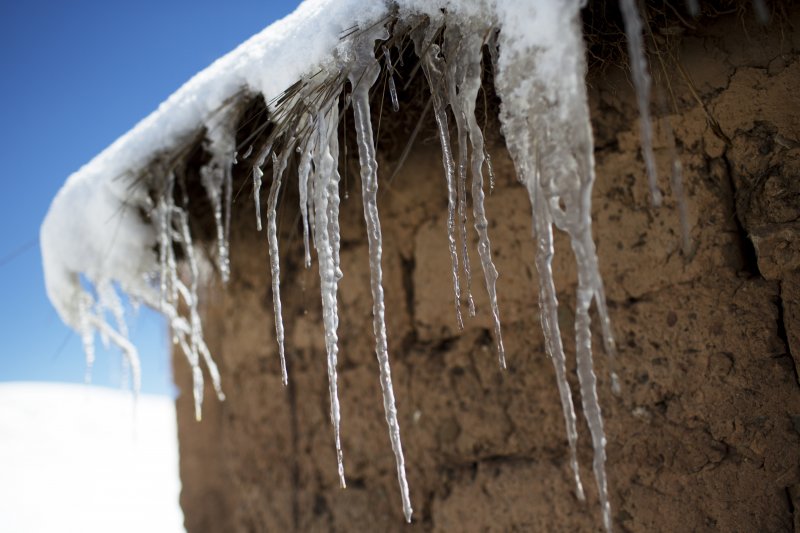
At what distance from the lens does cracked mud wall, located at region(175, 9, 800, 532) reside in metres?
1.25

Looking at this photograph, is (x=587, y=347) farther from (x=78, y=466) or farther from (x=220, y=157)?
(x=78, y=466)

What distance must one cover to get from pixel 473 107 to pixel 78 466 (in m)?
8.07

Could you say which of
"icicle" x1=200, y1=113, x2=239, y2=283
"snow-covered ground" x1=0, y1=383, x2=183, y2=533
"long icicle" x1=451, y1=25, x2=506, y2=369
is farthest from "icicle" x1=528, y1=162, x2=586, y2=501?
"snow-covered ground" x1=0, y1=383, x2=183, y2=533

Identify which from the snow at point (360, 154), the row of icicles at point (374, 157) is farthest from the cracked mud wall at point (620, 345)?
the row of icicles at point (374, 157)

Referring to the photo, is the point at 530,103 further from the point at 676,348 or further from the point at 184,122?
the point at 184,122

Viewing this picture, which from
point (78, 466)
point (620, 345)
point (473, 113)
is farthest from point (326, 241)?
point (78, 466)

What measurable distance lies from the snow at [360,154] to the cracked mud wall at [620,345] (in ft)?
0.44

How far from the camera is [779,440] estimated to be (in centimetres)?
Answer: 121

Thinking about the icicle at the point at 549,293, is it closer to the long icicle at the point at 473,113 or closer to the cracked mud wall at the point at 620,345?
the long icicle at the point at 473,113

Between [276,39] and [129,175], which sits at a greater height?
[276,39]

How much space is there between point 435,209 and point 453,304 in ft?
0.80

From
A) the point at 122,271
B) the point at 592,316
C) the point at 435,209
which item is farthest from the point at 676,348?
the point at 122,271

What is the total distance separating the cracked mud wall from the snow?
135 millimetres

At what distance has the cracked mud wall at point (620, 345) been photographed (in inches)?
49.0
